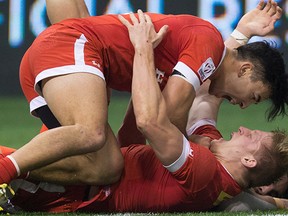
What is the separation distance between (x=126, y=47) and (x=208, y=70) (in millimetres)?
494

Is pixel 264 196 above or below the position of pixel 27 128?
above

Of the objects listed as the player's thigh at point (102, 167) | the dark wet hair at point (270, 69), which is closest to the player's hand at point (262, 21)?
the dark wet hair at point (270, 69)

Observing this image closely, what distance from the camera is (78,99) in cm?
568

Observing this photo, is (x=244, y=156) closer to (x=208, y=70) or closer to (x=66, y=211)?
(x=208, y=70)

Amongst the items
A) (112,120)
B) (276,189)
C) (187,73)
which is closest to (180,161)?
(187,73)

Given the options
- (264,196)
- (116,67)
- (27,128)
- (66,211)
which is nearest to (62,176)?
(66,211)

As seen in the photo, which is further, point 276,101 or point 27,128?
point 27,128

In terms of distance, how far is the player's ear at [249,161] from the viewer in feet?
19.2

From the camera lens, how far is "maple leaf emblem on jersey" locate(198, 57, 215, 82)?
595cm

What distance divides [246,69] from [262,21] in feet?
3.43

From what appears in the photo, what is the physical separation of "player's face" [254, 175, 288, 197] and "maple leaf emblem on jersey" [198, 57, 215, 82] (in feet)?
2.56

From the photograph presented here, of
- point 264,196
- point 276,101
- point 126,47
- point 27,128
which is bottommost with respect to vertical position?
point 27,128

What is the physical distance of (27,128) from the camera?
32.6 feet

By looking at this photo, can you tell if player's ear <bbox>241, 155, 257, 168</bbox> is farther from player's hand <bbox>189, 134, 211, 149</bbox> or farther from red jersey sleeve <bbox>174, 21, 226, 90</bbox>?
red jersey sleeve <bbox>174, 21, 226, 90</bbox>
